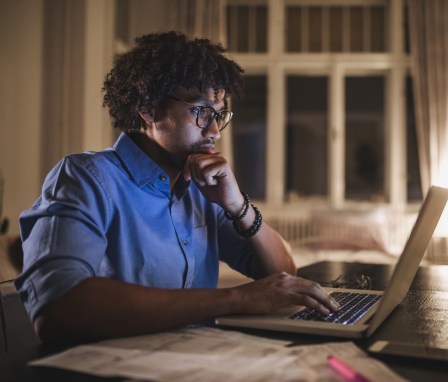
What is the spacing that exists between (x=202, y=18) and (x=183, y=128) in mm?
4323

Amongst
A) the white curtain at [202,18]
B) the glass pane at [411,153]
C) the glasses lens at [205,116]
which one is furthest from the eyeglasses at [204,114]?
the glass pane at [411,153]

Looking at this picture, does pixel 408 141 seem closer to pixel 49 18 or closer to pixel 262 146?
pixel 262 146

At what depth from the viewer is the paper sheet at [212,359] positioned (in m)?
0.65

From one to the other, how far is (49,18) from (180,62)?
3.09 metres

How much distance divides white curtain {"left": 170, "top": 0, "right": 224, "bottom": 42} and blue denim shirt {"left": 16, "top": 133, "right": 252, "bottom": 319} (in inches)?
162

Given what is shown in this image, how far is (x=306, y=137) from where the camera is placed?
18.5 ft

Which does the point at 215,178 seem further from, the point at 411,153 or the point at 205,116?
the point at 411,153

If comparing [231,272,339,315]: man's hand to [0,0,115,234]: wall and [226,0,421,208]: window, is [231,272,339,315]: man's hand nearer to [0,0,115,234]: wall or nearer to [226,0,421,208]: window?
[0,0,115,234]: wall

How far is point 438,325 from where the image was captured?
94 centimetres

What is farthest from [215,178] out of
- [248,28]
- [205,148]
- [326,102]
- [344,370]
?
[248,28]

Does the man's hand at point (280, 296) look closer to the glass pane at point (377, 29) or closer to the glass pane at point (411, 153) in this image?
the glass pane at point (411, 153)

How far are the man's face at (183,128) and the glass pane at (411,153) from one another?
455 centimetres

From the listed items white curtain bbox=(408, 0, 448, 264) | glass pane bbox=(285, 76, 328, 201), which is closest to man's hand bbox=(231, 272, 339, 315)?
white curtain bbox=(408, 0, 448, 264)

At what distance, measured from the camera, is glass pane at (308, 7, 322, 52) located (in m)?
5.52
